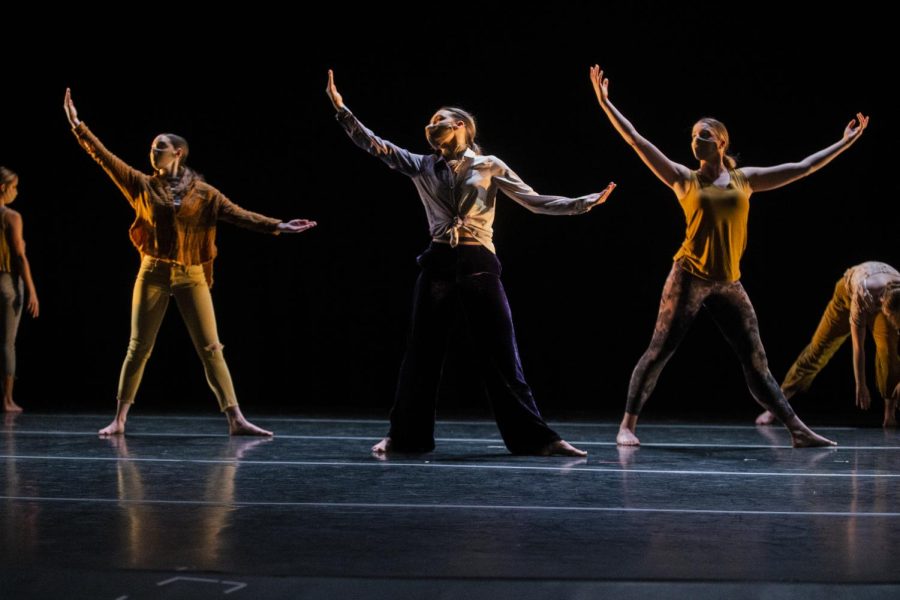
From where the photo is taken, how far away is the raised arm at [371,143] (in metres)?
4.69

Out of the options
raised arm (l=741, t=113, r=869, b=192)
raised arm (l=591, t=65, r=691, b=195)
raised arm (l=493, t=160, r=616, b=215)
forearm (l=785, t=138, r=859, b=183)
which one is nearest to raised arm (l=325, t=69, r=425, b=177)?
raised arm (l=493, t=160, r=616, b=215)

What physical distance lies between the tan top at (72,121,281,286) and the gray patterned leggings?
1879 mm

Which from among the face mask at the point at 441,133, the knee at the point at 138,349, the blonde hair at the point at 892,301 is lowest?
the knee at the point at 138,349

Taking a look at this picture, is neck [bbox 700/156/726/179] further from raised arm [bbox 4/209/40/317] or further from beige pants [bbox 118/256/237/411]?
raised arm [bbox 4/209/40/317]

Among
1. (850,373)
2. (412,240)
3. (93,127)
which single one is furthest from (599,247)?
(93,127)

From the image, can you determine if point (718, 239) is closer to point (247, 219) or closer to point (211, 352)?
point (247, 219)

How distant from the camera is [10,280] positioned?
686cm

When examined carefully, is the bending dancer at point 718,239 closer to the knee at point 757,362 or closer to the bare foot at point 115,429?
the knee at point 757,362

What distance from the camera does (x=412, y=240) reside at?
745 cm

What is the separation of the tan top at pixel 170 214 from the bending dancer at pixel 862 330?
2.93 meters

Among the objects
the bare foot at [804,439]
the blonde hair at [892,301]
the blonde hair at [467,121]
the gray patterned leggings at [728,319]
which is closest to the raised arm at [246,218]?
the blonde hair at [467,121]

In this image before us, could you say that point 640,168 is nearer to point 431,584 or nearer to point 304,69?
point 304,69

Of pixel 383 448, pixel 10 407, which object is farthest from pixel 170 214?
pixel 10 407

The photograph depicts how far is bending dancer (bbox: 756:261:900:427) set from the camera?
18.6ft
